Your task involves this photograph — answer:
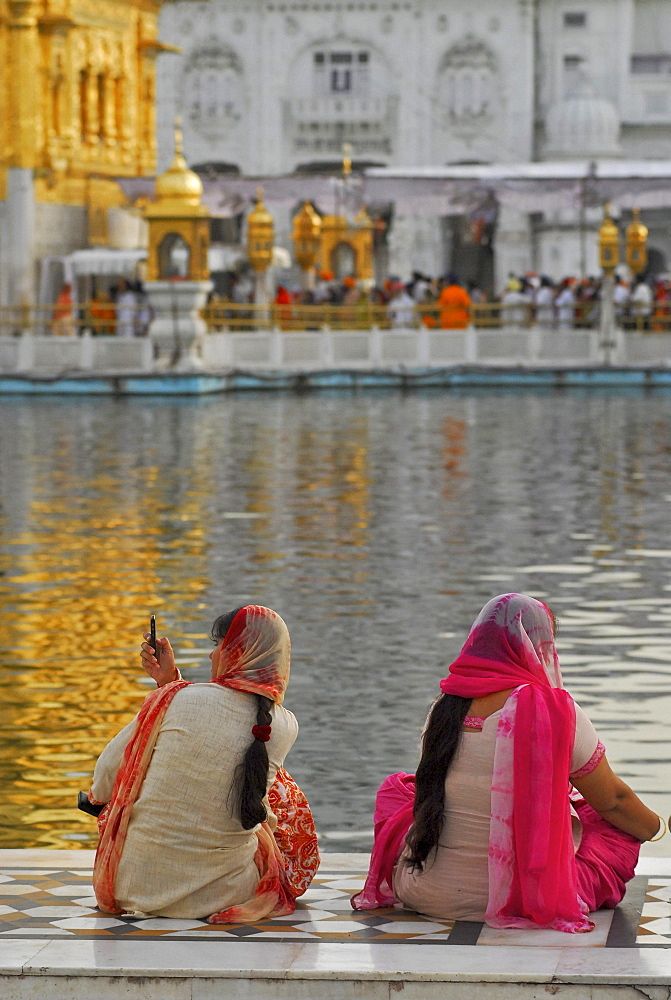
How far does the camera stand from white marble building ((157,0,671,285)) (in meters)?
58.5

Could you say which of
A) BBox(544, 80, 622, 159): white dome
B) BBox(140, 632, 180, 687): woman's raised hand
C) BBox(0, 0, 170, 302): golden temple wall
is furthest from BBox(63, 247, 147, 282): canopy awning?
BBox(140, 632, 180, 687): woman's raised hand

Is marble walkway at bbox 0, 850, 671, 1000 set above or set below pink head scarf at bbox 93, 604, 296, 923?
below

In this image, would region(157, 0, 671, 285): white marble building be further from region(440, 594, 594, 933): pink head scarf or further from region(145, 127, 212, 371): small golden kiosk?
region(440, 594, 594, 933): pink head scarf

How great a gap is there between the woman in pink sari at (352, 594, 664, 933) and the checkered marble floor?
57 millimetres

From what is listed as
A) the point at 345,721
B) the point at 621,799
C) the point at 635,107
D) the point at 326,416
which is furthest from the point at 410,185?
the point at 621,799

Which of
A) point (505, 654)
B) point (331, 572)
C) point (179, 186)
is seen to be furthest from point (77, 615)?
point (179, 186)

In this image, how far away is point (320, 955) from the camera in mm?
4207

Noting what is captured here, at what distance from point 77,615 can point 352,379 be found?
70.2ft

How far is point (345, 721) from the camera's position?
7438 millimetres

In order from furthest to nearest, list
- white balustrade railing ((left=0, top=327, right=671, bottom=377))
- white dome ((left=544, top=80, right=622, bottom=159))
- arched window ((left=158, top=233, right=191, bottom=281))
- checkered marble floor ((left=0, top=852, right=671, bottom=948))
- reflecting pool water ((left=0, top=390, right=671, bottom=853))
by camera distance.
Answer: white dome ((left=544, top=80, right=622, bottom=159)) < arched window ((left=158, top=233, right=191, bottom=281)) < white balustrade railing ((left=0, top=327, right=671, bottom=377)) < reflecting pool water ((left=0, top=390, right=671, bottom=853)) < checkered marble floor ((left=0, top=852, right=671, bottom=948))

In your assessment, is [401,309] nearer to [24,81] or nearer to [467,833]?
[24,81]

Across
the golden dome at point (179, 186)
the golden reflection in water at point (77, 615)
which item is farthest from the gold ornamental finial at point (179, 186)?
the golden reflection in water at point (77, 615)

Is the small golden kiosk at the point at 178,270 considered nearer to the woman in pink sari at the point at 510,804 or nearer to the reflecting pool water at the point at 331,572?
the reflecting pool water at the point at 331,572

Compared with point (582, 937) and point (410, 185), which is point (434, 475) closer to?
point (582, 937)
